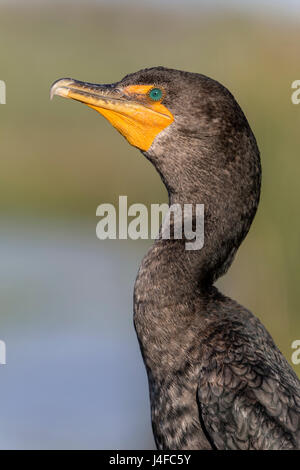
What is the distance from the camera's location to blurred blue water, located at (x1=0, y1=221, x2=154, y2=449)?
27.3 ft

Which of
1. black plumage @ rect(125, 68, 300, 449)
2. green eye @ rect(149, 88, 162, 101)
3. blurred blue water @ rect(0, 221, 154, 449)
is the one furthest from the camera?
blurred blue water @ rect(0, 221, 154, 449)

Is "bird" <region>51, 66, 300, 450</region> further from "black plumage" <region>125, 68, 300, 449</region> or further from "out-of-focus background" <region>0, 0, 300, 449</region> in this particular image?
"out-of-focus background" <region>0, 0, 300, 449</region>

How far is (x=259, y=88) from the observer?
11234 millimetres

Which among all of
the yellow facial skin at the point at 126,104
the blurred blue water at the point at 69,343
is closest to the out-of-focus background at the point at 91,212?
the blurred blue water at the point at 69,343

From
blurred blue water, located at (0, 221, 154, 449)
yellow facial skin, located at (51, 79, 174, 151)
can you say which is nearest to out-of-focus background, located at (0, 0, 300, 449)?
blurred blue water, located at (0, 221, 154, 449)

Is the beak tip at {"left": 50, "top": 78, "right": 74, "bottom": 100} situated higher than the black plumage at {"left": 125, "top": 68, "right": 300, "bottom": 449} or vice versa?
the beak tip at {"left": 50, "top": 78, "right": 74, "bottom": 100}

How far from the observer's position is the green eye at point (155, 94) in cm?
441

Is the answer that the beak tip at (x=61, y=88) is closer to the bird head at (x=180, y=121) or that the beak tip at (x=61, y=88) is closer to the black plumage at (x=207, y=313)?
the bird head at (x=180, y=121)

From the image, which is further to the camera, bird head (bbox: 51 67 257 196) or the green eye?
the green eye

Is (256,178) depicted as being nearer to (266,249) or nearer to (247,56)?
(266,249)

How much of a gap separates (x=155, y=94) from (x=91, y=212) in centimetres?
926
